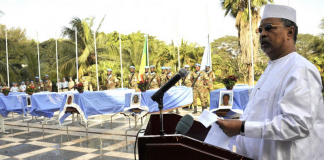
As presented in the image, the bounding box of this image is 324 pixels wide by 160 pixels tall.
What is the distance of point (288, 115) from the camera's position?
1105 mm

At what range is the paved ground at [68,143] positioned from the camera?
192 inches

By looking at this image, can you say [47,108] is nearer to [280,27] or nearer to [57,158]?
[57,158]

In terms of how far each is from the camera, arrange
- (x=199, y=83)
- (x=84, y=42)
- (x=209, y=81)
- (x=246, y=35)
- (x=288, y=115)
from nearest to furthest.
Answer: (x=288, y=115) → (x=199, y=83) → (x=209, y=81) → (x=246, y=35) → (x=84, y=42)

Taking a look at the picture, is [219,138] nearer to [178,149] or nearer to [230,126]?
[230,126]

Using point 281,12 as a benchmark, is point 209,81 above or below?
below

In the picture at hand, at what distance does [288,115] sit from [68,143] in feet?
18.0

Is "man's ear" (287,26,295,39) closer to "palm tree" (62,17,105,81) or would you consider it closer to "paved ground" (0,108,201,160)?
"paved ground" (0,108,201,160)

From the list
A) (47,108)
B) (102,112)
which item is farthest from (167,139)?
Result: (47,108)

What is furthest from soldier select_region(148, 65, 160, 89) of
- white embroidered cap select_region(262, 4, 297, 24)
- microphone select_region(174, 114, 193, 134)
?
white embroidered cap select_region(262, 4, 297, 24)

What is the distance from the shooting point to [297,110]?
109 centimetres

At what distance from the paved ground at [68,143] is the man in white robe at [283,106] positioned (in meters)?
3.58

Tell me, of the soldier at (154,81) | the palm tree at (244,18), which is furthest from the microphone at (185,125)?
the palm tree at (244,18)

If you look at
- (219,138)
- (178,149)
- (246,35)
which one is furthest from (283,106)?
(246,35)

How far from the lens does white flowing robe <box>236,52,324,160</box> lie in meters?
1.09
